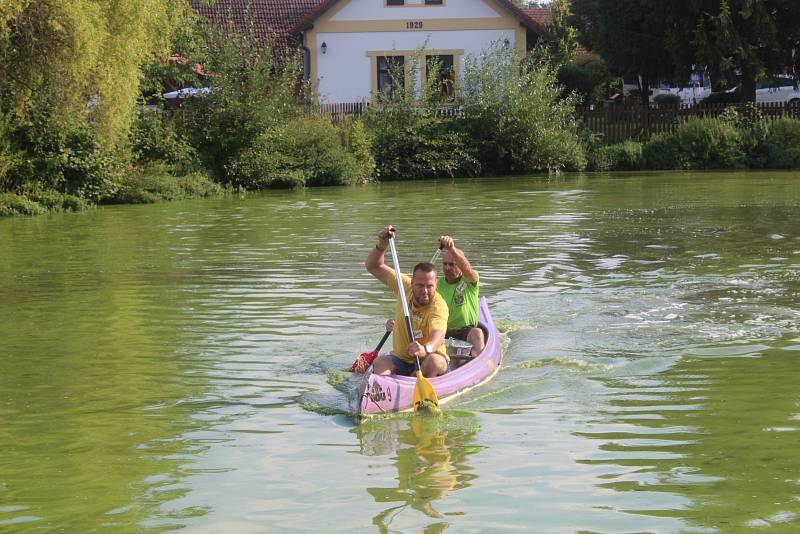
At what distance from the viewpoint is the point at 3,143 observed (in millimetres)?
27594

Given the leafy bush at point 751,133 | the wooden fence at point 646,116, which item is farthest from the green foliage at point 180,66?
the leafy bush at point 751,133

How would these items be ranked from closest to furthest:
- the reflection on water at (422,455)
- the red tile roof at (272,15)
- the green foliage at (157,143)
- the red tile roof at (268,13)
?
1. the reflection on water at (422,455)
2. the green foliage at (157,143)
3. the red tile roof at (272,15)
4. the red tile roof at (268,13)

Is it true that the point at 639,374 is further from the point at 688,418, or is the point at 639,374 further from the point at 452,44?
the point at 452,44

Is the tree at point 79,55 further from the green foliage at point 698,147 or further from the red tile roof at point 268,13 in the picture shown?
the red tile roof at point 268,13

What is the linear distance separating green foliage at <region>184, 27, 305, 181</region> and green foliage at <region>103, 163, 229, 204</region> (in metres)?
1.47

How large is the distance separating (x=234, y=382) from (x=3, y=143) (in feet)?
64.2

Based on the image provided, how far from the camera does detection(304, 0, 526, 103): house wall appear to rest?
47.8m

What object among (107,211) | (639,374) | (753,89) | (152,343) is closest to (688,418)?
(639,374)

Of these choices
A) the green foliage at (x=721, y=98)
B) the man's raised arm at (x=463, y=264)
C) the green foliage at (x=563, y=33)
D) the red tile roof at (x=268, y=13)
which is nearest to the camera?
the man's raised arm at (x=463, y=264)

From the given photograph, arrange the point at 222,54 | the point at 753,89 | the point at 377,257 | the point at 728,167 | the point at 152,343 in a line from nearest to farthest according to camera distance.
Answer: the point at 377,257 < the point at 152,343 < the point at 222,54 < the point at 728,167 < the point at 753,89

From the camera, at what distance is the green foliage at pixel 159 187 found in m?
30.9

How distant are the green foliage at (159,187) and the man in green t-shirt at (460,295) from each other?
20.7 m

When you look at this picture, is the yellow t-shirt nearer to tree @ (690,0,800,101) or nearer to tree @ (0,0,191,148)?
tree @ (0,0,191,148)

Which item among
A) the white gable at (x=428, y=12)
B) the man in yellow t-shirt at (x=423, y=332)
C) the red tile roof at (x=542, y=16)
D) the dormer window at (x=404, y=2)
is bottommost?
the man in yellow t-shirt at (x=423, y=332)
